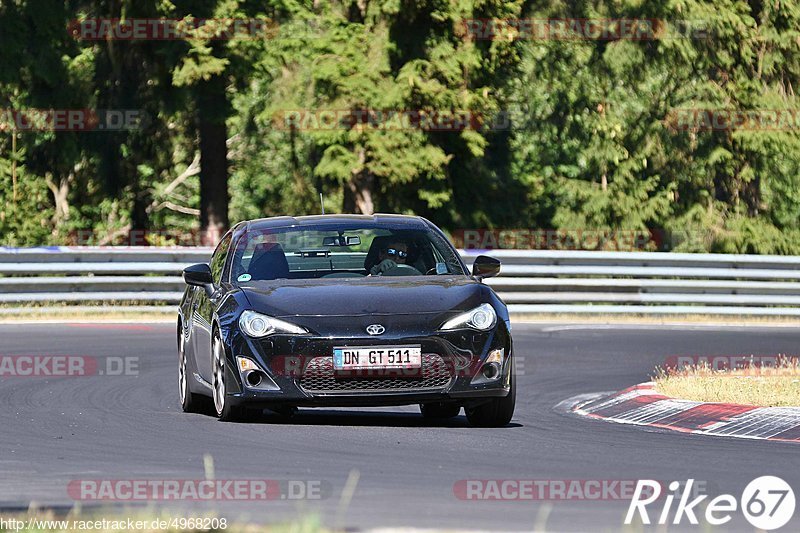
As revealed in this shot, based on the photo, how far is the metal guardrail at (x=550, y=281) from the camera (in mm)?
23859

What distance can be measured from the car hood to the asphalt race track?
77 cm

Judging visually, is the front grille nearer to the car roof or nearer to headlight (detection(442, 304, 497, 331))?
headlight (detection(442, 304, 497, 331))

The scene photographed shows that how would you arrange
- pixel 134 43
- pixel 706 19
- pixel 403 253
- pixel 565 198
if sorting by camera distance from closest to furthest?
pixel 403 253 < pixel 134 43 < pixel 706 19 < pixel 565 198

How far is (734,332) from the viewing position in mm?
22531

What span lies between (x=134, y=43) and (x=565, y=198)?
14828mm

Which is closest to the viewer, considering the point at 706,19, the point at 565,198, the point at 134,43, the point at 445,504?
the point at 445,504

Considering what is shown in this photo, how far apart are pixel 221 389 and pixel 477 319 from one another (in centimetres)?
176

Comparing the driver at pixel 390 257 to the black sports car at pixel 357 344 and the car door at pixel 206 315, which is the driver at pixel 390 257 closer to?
the black sports car at pixel 357 344

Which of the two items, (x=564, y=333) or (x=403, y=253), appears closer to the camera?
(x=403, y=253)

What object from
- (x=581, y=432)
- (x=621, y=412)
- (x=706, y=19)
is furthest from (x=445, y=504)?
(x=706, y=19)

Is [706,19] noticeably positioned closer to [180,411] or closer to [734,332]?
[734,332]

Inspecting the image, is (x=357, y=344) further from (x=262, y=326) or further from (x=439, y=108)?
(x=439, y=108)

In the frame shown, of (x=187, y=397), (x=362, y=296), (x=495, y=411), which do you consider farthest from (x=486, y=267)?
(x=187, y=397)

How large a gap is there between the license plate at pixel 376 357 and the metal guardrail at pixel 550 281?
13.6 m
